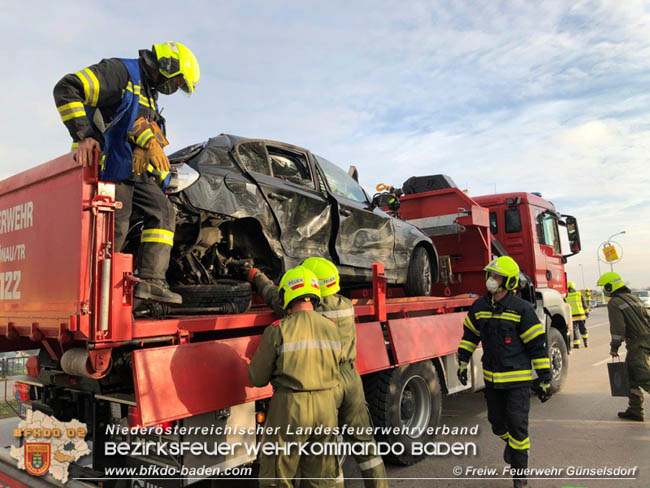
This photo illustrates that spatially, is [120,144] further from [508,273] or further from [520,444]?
[520,444]

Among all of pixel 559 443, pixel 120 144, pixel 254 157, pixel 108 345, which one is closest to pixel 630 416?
pixel 559 443

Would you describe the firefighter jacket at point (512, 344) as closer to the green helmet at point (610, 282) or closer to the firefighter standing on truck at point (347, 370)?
A: the firefighter standing on truck at point (347, 370)

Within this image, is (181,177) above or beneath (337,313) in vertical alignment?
above

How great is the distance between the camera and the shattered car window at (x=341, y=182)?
4820 mm

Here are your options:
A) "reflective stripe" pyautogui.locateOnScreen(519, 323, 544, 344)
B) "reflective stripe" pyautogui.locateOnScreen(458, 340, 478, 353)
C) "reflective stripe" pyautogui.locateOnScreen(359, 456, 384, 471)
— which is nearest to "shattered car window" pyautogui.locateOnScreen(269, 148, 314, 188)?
"reflective stripe" pyautogui.locateOnScreen(458, 340, 478, 353)

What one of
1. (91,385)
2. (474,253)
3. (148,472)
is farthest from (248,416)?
(474,253)

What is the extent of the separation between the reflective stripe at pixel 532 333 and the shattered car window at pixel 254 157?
2.49 metres

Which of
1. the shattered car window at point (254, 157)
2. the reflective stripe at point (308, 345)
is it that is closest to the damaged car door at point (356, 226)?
the shattered car window at point (254, 157)

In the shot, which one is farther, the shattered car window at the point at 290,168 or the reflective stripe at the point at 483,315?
the shattered car window at the point at 290,168

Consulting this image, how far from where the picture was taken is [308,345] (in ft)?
9.16

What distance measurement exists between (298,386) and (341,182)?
108 inches

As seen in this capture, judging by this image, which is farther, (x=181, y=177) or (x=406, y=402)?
(x=406, y=402)

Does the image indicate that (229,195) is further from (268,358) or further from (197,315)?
(268,358)

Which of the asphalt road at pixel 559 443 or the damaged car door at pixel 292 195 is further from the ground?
the damaged car door at pixel 292 195
